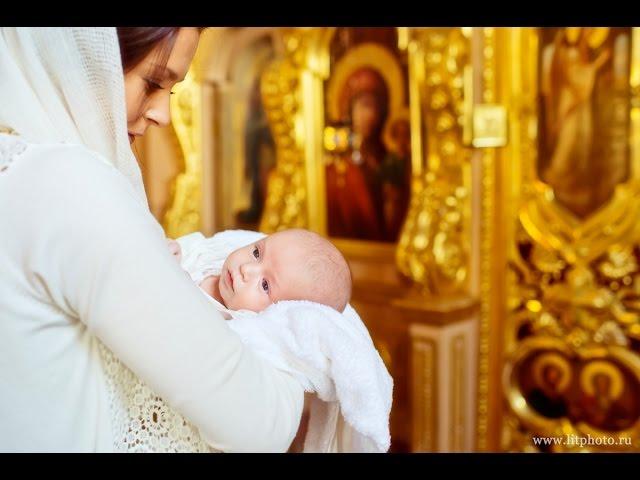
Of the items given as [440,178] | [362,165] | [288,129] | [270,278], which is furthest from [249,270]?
[288,129]

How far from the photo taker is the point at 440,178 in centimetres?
309

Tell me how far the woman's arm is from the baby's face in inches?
12.7

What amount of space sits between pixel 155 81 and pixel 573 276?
2.27 meters

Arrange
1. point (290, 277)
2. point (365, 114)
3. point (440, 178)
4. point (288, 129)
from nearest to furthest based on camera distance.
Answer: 1. point (290, 277)
2. point (440, 178)
3. point (365, 114)
4. point (288, 129)

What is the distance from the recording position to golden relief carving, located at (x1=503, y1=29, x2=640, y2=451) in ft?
8.96

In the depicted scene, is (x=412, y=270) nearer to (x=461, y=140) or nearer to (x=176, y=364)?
(x=461, y=140)

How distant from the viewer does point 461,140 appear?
2.99 metres

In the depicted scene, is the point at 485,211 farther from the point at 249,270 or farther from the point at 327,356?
the point at 327,356

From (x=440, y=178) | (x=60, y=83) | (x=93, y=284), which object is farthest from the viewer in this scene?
(x=440, y=178)

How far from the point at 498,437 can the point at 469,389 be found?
0.26 metres

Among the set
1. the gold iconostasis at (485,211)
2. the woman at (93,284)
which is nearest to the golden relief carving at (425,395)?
the gold iconostasis at (485,211)

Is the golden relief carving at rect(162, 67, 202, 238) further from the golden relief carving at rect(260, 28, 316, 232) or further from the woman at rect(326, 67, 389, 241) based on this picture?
the woman at rect(326, 67, 389, 241)

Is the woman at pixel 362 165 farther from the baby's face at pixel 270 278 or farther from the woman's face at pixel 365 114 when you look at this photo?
the baby's face at pixel 270 278

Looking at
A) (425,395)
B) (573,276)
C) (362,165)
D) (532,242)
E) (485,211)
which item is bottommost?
(425,395)
